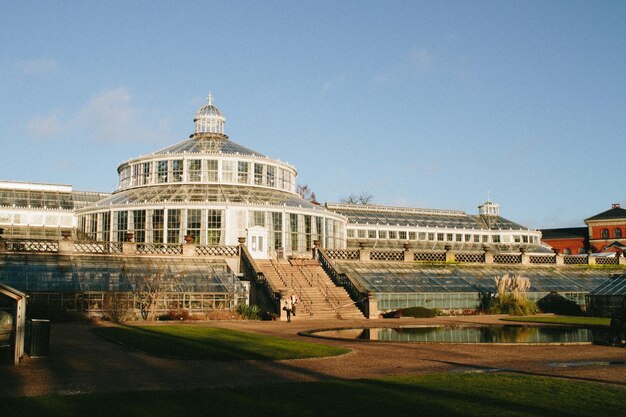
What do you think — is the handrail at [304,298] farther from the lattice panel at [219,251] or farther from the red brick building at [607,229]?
the red brick building at [607,229]

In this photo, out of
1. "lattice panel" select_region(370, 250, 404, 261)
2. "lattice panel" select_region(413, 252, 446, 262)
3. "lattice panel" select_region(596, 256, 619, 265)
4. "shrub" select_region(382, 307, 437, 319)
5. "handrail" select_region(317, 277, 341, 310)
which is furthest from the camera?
"lattice panel" select_region(596, 256, 619, 265)

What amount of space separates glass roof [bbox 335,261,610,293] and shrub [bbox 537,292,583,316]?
4.38ft

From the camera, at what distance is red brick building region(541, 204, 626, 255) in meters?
Result: 114

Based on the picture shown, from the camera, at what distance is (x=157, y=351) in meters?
20.1

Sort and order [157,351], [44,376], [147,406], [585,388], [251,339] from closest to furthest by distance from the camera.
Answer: [147,406] < [585,388] < [44,376] < [157,351] < [251,339]

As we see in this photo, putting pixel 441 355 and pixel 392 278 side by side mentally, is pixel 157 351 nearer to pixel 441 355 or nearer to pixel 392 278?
pixel 441 355

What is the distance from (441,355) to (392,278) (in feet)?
88.1

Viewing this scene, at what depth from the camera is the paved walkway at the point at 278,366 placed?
1469cm

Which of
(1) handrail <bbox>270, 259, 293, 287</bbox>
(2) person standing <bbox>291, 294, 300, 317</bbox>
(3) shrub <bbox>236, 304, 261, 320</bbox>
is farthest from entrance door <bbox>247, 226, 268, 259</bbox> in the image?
(3) shrub <bbox>236, 304, 261, 320</bbox>

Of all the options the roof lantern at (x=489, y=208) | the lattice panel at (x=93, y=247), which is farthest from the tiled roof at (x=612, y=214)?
the lattice panel at (x=93, y=247)

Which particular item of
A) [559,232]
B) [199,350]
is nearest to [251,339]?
[199,350]

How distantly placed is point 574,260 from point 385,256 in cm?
2160

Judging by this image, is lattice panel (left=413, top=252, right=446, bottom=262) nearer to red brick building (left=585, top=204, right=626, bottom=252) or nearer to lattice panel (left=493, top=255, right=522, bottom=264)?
lattice panel (left=493, top=255, right=522, bottom=264)

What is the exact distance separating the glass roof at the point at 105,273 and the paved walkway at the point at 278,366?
14363 mm
